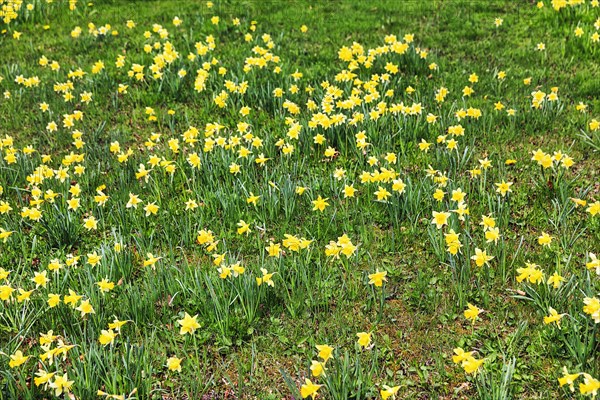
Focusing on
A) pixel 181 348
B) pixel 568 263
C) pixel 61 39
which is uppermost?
pixel 61 39

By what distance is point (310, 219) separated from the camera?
13.4 feet

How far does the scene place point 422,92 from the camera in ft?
18.1

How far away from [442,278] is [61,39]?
6.14m

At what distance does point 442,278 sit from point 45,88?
15.5 ft

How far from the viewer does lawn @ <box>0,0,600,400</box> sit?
2975 mm

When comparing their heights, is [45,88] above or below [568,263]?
above

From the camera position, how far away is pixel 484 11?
287 inches

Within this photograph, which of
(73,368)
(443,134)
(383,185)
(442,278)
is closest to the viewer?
(73,368)

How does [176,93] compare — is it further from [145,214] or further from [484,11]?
[484,11]

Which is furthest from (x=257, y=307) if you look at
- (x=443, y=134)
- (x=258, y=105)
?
(x=258, y=105)

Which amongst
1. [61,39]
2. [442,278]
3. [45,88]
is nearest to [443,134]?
[442,278]

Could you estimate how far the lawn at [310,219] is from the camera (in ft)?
9.76

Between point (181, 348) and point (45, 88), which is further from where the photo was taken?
point (45, 88)

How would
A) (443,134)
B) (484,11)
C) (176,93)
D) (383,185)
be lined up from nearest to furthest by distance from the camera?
(383,185), (443,134), (176,93), (484,11)
